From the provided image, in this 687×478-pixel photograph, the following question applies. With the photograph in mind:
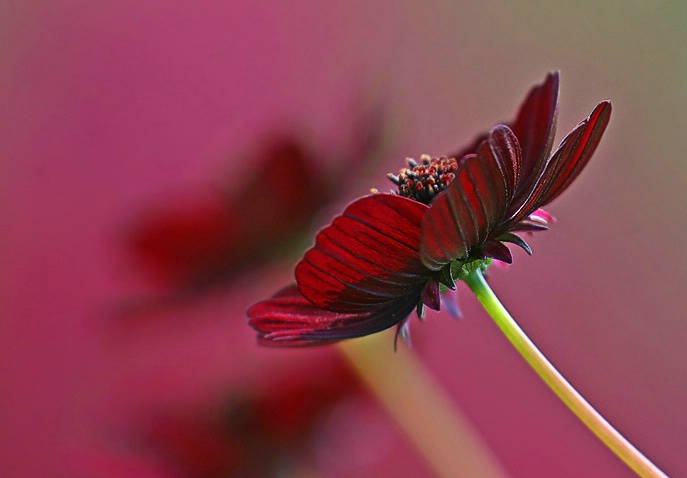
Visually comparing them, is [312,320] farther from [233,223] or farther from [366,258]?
[233,223]

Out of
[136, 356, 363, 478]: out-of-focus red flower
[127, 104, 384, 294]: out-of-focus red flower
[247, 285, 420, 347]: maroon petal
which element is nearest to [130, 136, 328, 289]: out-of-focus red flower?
[127, 104, 384, 294]: out-of-focus red flower

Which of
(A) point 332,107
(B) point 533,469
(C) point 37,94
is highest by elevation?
(C) point 37,94

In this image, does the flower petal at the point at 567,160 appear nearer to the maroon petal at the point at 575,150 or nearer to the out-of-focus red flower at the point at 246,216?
the maroon petal at the point at 575,150

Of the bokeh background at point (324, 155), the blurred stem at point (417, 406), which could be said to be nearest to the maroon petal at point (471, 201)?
the blurred stem at point (417, 406)

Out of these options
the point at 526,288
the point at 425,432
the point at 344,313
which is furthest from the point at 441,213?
the point at 526,288

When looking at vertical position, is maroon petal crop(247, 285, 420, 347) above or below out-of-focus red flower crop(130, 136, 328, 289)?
below

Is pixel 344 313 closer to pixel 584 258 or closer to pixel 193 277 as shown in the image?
pixel 193 277

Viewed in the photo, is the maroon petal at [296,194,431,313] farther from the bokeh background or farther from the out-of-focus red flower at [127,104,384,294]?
the bokeh background

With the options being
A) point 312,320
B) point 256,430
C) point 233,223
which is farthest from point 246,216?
point 312,320
